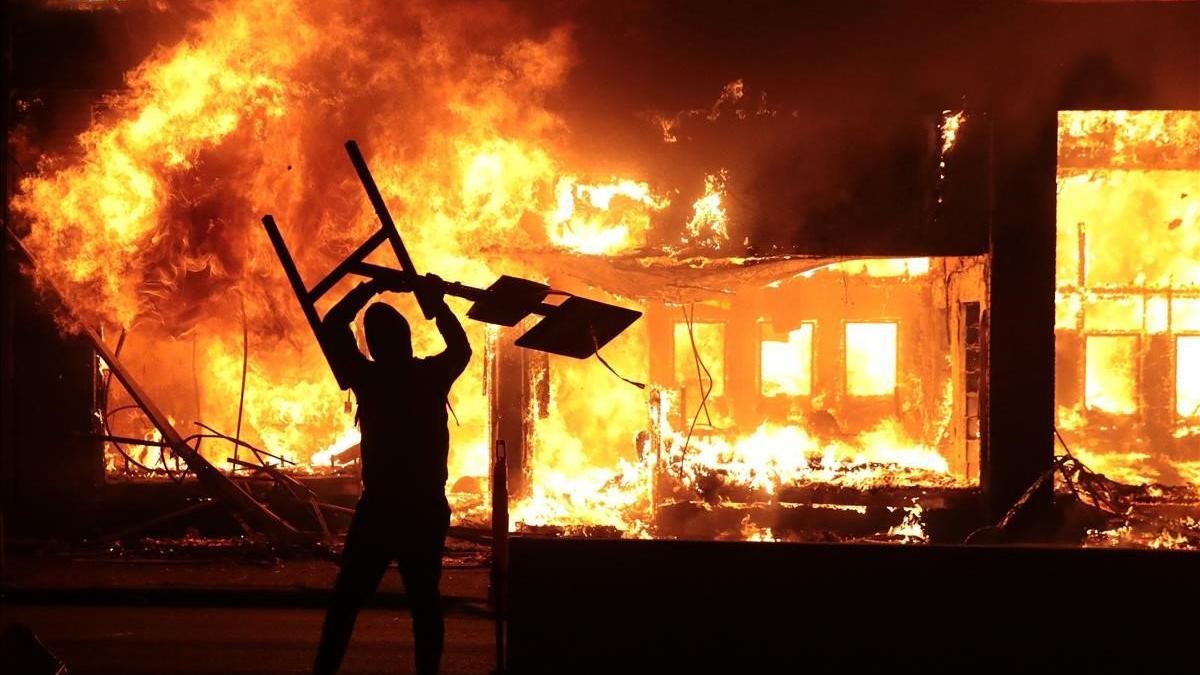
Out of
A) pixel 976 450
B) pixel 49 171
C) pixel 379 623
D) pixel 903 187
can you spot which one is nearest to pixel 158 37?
pixel 49 171

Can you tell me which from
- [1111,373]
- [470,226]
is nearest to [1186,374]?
[1111,373]

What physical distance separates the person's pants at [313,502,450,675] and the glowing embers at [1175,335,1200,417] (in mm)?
13973

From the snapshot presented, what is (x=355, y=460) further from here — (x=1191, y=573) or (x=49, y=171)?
(x=1191, y=573)

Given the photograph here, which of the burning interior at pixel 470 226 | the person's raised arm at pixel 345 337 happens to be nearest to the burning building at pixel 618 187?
the burning interior at pixel 470 226

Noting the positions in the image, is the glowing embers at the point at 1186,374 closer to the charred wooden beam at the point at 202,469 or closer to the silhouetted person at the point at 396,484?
the charred wooden beam at the point at 202,469

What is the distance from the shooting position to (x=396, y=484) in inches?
196

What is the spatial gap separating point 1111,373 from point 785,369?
5.17 m

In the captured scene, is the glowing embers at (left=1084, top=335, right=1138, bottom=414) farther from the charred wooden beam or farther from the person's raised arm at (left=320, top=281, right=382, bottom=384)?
the person's raised arm at (left=320, top=281, right=382, bottom=384)

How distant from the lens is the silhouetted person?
4945 mm

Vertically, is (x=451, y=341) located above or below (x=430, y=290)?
below

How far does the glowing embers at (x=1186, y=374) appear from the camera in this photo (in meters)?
15.2

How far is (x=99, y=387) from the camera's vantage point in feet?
34.3

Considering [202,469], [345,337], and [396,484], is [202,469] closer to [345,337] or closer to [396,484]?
[345,337]

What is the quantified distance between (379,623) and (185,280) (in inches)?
186
